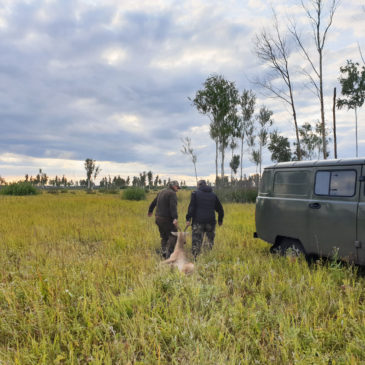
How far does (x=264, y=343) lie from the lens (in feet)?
10.6

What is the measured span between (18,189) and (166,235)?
36249 millimetres

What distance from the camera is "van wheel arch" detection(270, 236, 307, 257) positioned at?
239 inches

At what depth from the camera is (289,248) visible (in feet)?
19.2

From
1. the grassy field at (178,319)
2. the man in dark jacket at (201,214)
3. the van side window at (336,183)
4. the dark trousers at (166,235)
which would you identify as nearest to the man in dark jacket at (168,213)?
the dark trousers at (166,235)

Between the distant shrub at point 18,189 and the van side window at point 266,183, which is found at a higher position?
the van side window at point 266,183

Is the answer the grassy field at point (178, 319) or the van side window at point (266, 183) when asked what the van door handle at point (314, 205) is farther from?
the van side window at point (266, 183)

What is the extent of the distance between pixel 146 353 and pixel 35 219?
1210 cm

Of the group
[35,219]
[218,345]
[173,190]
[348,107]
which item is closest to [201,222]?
[173,190]

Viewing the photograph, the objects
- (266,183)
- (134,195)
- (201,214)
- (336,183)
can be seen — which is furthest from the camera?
(134,195)

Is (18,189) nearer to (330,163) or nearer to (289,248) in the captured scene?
(289,248)

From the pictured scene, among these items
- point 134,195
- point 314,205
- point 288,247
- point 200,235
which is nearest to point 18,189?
point 134,195

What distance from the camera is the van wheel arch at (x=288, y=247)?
607 cm

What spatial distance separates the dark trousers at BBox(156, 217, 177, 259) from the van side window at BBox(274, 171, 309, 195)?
2.83 metres

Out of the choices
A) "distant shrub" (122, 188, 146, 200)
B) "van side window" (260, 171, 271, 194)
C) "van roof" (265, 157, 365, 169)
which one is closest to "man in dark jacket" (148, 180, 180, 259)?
"van side window" (260, 171, 271, 194)
